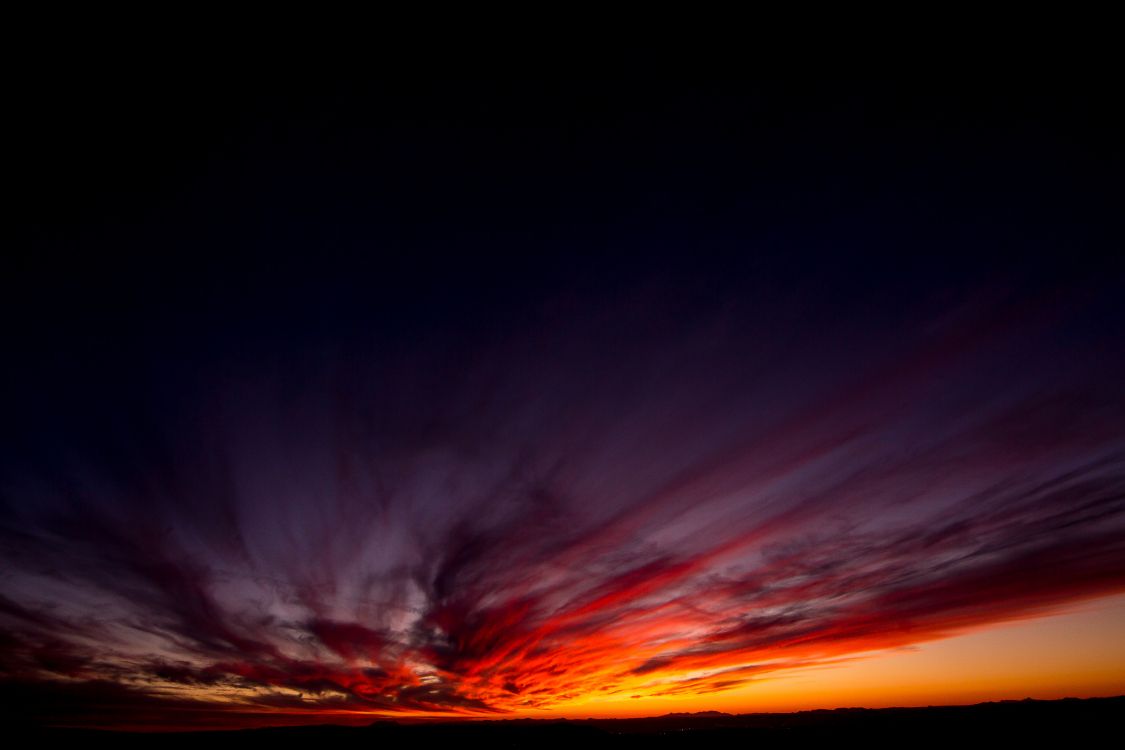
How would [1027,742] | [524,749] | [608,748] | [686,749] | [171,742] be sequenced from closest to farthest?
[1027,742]
[686,749]
[608,748]
[524,749]
[171,742]

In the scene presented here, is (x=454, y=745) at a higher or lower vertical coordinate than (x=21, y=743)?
lower

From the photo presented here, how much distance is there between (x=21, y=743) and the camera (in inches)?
2392

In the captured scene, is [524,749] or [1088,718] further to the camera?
[524,749]

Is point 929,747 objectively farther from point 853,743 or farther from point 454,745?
point 454,745

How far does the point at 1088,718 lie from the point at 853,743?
3194cm

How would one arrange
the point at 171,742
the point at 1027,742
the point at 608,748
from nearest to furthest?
1. the point at 1027,742
2. the point at 608,748
3. the point at 171,742

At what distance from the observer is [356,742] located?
65375 millimetres

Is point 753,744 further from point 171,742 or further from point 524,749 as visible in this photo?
point 171,742

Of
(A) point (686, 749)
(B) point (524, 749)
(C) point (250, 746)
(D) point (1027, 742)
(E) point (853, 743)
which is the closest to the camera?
(D) point (1027, 742)

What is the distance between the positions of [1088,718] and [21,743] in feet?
415

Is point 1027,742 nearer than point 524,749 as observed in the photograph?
Yes

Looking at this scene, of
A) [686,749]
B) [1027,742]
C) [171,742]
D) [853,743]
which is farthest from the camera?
[171,742]

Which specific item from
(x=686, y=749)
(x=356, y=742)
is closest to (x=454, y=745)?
(x=356, y=742)

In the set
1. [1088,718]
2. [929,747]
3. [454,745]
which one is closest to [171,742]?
[454,745]
